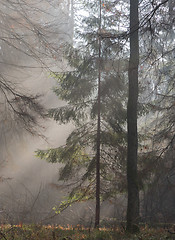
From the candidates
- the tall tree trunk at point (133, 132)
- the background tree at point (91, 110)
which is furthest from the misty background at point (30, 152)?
the tall tree trunk at point (133, 132)

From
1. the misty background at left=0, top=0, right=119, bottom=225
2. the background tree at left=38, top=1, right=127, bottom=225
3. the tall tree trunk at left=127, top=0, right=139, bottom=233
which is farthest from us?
the misty background at left=0, top=0, right=119, bottom=225

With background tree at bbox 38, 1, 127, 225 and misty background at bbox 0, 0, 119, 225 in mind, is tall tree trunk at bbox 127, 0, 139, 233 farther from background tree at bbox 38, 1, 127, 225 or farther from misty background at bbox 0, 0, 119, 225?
misty background at bbox 0, 0, 119, 225

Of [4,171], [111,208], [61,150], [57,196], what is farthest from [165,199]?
[4,171]

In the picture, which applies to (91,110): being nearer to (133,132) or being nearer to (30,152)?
(133,132)

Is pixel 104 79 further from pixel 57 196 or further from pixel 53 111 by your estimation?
pixel 57 196

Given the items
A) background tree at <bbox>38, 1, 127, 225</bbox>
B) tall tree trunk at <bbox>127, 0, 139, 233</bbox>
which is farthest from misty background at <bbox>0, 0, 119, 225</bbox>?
tall tree trunk at <bbox>127, 0, 139, 233</bbox>

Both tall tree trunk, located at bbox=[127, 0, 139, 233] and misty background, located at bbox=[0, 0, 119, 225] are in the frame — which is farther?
misty background, located at bbox=[0, 0, 119, 225]

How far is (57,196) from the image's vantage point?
1767cm

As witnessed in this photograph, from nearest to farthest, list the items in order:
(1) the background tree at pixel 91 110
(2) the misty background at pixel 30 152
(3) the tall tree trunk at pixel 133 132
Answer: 1. (3) the tall tree trunk at pixel 133 132
2. (1) the background tree at pixel 91 110
3. (2) the misty background at pixel 30 152

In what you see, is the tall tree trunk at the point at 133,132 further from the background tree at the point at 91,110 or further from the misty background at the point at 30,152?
the misty background at the point at 30,152

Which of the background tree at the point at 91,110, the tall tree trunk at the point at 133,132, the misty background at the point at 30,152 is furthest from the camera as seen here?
the misty background at the point at 30,152

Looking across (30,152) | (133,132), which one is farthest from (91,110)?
(30,152)

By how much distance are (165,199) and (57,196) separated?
8041 mm

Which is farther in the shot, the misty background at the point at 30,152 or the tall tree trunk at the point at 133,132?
the misty background at the point at 30,152
